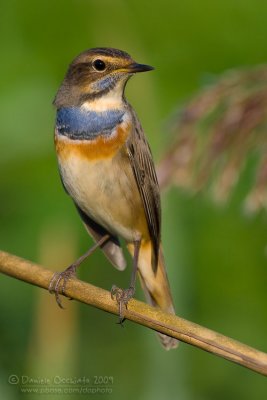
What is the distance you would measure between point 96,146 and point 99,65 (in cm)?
45

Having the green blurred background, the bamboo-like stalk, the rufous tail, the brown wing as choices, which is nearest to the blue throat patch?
the brown wing

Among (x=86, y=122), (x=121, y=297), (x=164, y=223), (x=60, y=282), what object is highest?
(x=86, y=122)

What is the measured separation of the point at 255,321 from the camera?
5359 millimetres

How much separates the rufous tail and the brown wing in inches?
8.5

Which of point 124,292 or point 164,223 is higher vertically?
point 164,223

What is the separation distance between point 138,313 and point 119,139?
1409 millimetres

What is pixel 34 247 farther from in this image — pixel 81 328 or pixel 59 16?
pixel 59 16

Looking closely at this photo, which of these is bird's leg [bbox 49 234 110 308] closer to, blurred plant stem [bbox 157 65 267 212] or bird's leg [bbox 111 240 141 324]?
bird's leg [bbox 111 240 141 324]

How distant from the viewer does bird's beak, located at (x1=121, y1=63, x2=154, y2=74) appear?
478 centimetres

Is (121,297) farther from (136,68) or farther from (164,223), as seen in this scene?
(136,68)

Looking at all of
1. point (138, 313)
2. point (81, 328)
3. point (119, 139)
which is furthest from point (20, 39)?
point (138, 313)

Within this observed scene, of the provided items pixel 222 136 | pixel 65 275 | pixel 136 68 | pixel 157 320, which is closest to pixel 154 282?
pixel 65 275

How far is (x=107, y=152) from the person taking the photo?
4816mm

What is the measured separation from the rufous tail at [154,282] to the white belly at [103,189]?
0.29 metres
